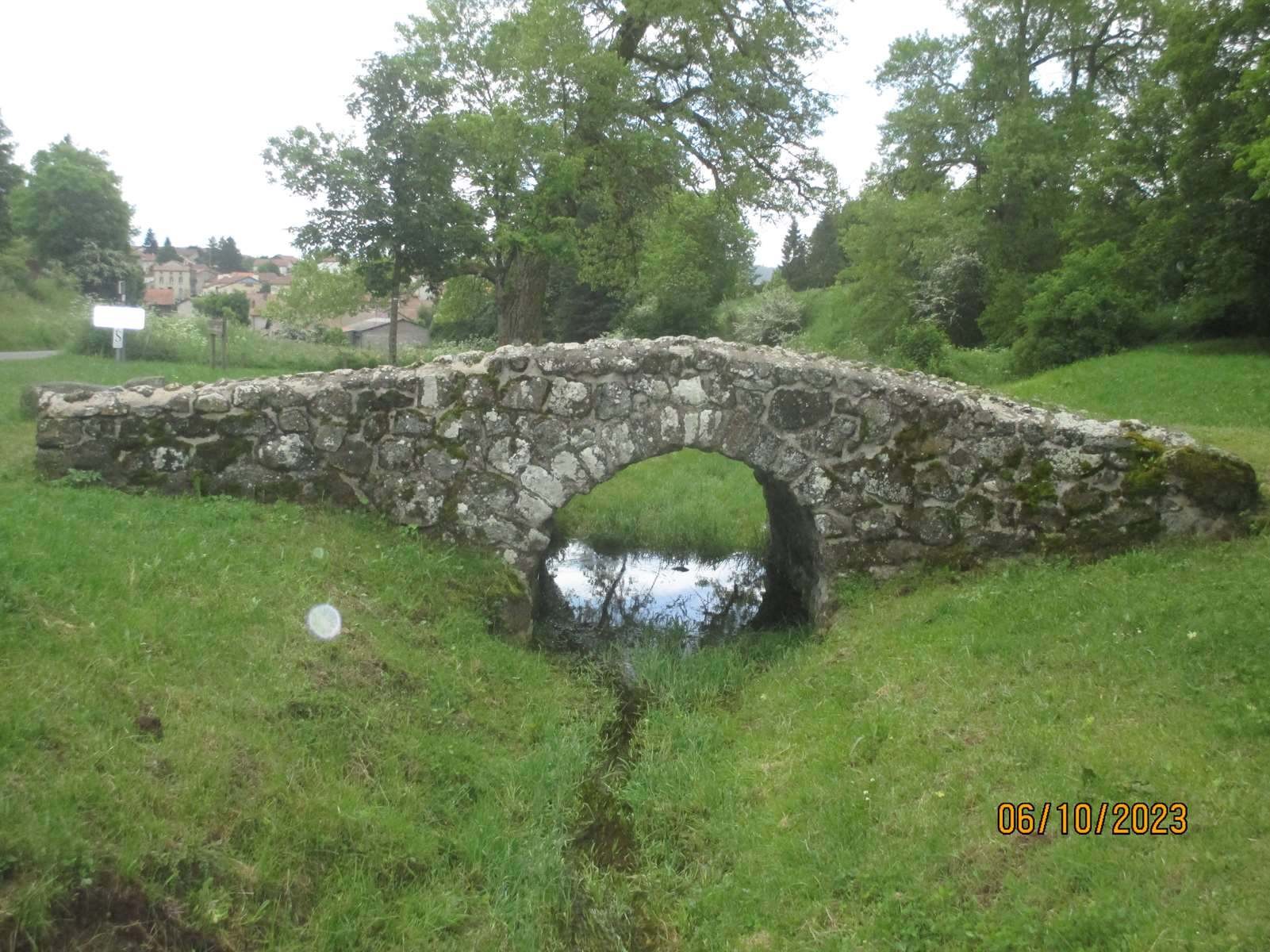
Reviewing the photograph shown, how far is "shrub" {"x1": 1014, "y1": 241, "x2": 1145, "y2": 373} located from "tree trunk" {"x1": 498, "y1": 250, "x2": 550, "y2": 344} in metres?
10.0

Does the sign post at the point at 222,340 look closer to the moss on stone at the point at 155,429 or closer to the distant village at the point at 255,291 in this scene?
the distant village at the point at 255,291

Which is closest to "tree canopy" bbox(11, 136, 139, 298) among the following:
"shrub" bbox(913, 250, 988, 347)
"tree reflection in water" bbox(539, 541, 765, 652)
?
"shrub" bbox(913, 250, 988, 347)

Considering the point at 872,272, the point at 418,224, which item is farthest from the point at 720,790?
the point at 872,272

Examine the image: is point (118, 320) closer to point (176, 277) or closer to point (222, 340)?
point (222, 340)

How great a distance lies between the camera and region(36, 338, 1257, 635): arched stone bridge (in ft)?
23.1

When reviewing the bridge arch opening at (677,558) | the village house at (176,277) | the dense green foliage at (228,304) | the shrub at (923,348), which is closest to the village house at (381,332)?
the dense green foliage at (228,304)

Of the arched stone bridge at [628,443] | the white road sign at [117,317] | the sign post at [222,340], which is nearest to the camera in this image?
the arched stone bridge at [628,443]

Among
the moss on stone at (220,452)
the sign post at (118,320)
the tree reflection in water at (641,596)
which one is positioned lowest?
the tree reflection in water at (641,596)

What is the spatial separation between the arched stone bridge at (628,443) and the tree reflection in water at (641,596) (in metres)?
1.53

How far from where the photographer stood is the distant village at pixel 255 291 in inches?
1711

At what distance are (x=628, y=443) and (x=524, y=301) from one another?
12525 mm

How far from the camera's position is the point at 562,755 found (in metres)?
5.73

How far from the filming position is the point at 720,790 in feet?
17.7
